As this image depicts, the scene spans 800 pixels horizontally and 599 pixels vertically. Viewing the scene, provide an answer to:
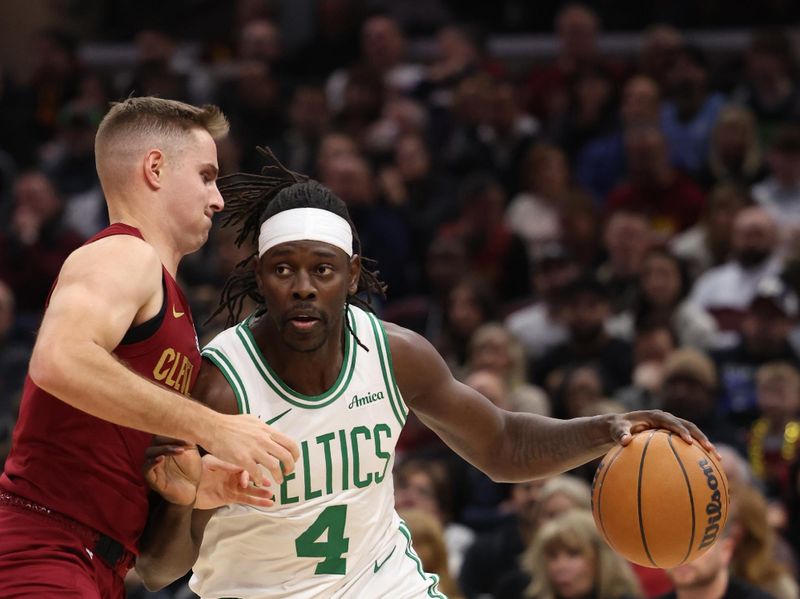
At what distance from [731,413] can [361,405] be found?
438 centimetres

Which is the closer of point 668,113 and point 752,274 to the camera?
point 752,274

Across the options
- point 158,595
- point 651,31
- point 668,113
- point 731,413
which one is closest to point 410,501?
point 158,595

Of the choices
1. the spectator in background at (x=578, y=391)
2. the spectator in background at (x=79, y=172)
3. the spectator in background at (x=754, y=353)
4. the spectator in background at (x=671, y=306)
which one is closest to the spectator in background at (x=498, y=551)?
the spectator in background at (x=578, y=391)

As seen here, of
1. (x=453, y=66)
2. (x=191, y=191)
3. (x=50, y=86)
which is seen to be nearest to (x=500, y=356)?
(x=453, y=66)

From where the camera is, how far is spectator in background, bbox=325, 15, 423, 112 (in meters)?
11.7

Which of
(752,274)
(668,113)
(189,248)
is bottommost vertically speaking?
(752,274)

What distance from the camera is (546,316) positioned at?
9352 mm

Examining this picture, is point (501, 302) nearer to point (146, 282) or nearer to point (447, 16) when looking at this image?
point (447, 16)

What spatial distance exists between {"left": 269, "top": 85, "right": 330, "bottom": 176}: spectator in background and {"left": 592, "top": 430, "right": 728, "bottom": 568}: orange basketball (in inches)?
269

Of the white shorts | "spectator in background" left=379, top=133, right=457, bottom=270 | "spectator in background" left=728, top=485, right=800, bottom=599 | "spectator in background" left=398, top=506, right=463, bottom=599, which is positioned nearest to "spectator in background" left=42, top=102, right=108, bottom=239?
"spectator in background" left=379, top=133, right=457, bottom=270

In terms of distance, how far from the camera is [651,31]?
1120cm

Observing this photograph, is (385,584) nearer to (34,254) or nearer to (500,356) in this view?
(500,356)

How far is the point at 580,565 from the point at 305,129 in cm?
559

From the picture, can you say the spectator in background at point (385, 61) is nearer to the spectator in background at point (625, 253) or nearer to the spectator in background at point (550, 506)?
the spectator in background at point (625, 253)
